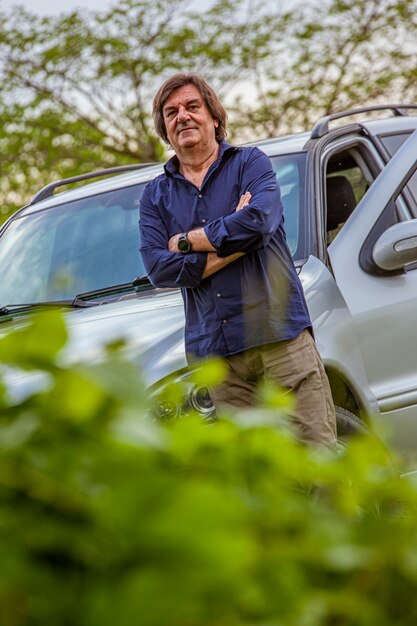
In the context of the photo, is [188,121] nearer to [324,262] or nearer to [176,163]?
[176,163]

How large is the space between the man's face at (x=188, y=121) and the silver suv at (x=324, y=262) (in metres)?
0.62

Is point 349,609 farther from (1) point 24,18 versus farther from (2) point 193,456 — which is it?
(1) point 24,18

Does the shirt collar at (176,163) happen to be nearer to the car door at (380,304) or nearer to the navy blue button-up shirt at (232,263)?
the navy blue button-up shirt at (232,263)

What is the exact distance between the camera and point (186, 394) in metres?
4.25

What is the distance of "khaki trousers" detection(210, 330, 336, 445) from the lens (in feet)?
14.3

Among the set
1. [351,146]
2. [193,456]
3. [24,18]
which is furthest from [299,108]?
[193,456]

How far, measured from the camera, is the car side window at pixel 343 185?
5820mm

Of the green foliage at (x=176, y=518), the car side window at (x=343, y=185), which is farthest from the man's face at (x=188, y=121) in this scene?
the green foliage at (x=176, y=518)

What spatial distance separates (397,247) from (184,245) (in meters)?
1.09

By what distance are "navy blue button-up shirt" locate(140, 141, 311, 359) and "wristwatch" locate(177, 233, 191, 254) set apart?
0.04 meters

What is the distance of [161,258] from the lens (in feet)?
14.7

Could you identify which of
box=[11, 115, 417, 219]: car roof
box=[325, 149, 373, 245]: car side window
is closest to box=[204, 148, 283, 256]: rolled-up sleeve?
box=[11, 115, 417, 219]: car roof

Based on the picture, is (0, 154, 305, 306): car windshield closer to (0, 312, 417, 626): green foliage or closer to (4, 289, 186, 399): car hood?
(4, 289, 186, 399): car hood

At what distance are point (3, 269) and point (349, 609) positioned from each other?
202 inches
